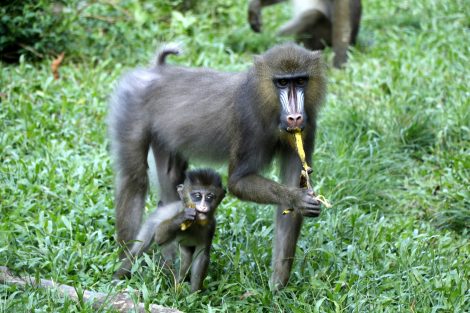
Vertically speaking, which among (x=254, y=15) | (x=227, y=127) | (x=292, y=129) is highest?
(x=292, y=129)

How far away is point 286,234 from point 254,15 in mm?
4428

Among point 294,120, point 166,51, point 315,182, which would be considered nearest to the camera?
point 294,120

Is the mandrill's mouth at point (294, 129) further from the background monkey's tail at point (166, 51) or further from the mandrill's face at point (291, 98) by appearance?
the background monkey's tail at point (166, 51)

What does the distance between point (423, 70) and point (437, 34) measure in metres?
1.19

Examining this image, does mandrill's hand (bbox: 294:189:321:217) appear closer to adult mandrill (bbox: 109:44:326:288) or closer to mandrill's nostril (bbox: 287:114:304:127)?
adult mandrill (bbox: 109:44:326:288)

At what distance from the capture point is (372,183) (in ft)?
20.2

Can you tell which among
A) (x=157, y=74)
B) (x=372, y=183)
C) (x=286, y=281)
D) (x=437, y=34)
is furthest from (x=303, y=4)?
(x=286, y=281)

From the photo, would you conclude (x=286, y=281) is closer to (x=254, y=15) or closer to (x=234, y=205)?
(x=234, y=205)

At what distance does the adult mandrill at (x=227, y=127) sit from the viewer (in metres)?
4.50

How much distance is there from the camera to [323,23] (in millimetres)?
9461

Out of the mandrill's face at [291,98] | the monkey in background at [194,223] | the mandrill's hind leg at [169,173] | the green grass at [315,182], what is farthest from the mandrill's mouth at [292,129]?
the mandrill's hind leg at [169,173]

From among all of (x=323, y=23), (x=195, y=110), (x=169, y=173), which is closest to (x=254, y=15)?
(x=323, y=23)

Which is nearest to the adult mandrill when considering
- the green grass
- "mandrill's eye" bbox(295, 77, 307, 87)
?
"mandrill's eye" bbox(295, 77, 307, 87)

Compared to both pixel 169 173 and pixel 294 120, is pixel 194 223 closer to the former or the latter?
pixel 169 173
